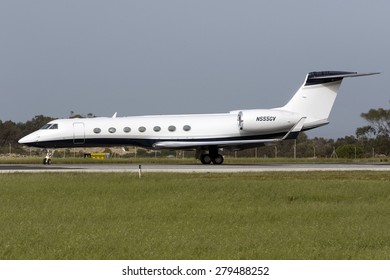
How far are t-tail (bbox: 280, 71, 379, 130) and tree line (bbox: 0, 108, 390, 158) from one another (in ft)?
81.6

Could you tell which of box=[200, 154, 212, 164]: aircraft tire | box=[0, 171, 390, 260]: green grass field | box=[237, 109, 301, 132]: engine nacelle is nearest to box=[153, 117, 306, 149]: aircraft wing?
box=[237, 109, 301, 132]: engine nacelle

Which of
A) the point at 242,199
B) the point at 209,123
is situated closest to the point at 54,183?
the point at 242,199

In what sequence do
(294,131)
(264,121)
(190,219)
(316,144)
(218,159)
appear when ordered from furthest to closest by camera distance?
(316,144) → (218,159) → (294,131) → (264,121) → (190,219)

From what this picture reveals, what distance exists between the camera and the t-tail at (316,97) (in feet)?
133

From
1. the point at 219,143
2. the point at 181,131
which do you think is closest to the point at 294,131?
the point at 219,143

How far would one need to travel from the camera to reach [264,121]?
38969 mm

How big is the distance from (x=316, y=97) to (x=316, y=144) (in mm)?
56811

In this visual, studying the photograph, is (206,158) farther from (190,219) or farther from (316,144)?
(316,144)

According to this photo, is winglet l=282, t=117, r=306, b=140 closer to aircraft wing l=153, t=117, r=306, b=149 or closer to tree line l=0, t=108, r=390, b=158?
aircraft wing l=153, t=117, r=306, b=149

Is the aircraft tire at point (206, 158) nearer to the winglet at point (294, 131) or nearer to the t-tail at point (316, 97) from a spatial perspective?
the winglet at point (294, 131)

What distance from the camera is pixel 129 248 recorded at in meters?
11.1

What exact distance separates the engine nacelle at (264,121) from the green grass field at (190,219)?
15.8m

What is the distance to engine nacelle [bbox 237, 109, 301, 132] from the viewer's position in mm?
38906

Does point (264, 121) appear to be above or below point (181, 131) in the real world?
above
